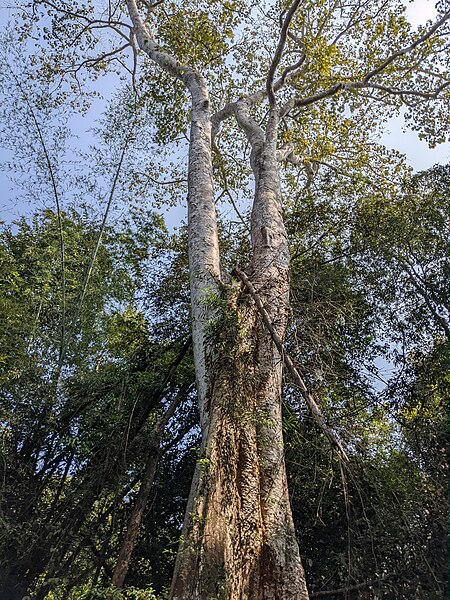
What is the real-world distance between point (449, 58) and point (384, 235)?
3.22 metres

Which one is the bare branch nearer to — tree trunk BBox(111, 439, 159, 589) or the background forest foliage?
the background forest foliage

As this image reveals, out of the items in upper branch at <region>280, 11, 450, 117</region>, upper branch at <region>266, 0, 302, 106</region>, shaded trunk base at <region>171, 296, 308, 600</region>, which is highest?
upper branch at <region>280, 11, 450, 117</region>

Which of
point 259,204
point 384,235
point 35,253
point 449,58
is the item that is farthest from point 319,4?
point 35,253

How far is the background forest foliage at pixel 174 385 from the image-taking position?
10.8 feet

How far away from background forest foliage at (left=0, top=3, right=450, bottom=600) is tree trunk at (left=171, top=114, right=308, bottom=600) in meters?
0.23

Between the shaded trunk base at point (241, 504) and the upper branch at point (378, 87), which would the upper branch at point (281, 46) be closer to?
the upper branch at point (378, 87)

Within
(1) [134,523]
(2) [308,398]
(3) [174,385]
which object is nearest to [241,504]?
(2) [308,398]

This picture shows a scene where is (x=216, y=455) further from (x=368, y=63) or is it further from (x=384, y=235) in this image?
(x=368, y=63)

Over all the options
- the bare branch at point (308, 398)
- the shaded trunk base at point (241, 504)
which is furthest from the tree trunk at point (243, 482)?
the bare branch at point (308, 398)

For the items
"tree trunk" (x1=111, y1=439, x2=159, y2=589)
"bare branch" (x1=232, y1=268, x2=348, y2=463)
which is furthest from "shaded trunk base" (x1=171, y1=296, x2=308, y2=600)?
"tree trunk" (x1=111, y1=439, x2=159, y2=589)

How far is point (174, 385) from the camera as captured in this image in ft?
14.7

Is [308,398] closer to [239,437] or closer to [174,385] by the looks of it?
[239,437]

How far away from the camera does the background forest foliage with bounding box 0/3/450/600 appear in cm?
330

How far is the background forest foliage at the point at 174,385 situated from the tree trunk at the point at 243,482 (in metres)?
0.23
